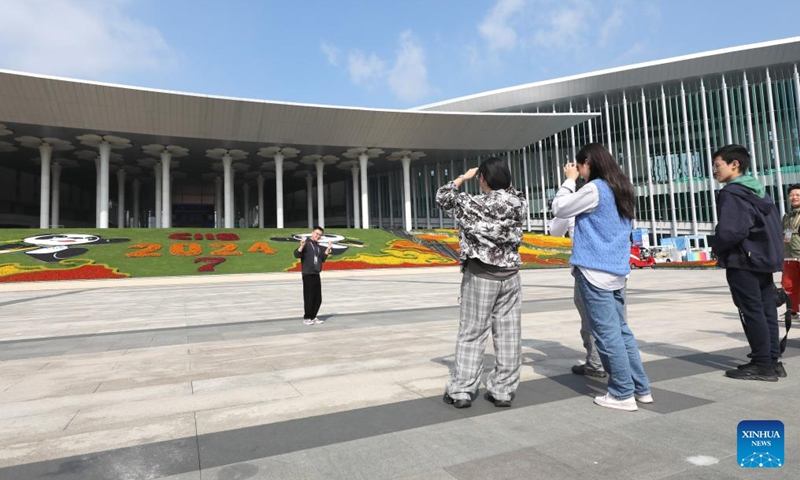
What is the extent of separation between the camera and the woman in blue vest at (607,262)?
322 centimetres

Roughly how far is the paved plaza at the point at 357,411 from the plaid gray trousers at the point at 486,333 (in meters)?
0.20

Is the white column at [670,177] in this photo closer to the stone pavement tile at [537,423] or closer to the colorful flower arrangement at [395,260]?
the colorful flower arrangement at [395,260]

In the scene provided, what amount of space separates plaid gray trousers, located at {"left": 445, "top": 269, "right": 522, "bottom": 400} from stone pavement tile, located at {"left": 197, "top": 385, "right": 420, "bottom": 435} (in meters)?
0.46

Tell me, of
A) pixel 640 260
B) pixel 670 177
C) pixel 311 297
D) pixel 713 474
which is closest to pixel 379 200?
pixel 670 177

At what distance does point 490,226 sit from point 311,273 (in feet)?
17.5

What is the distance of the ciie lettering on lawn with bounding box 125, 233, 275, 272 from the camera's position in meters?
29.8

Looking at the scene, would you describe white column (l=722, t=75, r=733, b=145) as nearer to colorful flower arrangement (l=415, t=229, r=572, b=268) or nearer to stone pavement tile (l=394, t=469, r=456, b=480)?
colorful flower arrangement (l=415, t=229, r=572, b=268)

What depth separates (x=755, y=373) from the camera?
3844 mm

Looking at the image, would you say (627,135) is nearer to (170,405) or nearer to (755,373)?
(755,373)

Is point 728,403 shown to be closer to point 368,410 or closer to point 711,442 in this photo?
point 711,442

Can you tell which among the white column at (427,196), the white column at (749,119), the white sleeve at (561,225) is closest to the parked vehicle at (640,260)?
the white column at (749,119)

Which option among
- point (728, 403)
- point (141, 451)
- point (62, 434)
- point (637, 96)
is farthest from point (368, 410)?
point (637, 96)

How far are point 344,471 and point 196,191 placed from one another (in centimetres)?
7097

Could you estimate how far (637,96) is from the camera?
51.3m
